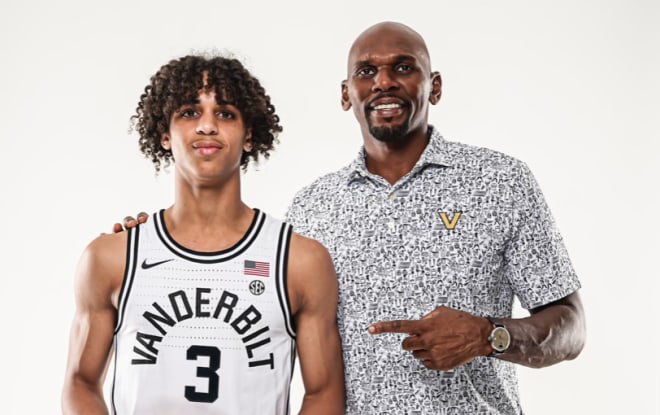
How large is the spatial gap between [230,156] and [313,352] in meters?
0.57

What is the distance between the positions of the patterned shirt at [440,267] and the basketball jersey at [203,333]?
25cm

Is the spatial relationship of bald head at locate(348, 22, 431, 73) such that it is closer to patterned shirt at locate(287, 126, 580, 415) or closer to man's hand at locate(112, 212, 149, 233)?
patterned shirt at locate(287, 126, 580, 415)

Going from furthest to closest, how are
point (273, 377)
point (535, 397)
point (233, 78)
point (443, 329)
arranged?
point (535, 397) < point (233, 78) < point (273, 377) < point (443, 329)

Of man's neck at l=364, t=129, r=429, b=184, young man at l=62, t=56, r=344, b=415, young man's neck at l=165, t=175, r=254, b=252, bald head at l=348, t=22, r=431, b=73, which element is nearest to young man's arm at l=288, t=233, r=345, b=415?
young man at l=62, t=56, r=344, b=415

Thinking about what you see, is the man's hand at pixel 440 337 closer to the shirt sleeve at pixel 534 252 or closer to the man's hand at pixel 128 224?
the shirt sleeve at pixel 534 252

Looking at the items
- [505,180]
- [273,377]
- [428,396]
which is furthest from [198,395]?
[505,180]

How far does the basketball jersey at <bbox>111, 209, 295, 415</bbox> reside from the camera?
2141 millimetres

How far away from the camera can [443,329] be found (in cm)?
204

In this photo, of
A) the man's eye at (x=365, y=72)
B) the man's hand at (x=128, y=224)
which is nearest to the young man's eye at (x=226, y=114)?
the man's hand at (x=128, y=224)

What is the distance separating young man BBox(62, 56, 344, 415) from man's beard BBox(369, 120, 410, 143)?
0.37 meters

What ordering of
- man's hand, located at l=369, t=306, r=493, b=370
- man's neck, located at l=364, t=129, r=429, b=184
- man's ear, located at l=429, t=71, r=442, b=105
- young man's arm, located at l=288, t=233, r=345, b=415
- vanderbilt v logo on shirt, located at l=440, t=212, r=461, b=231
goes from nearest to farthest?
man's hand, located at l=369, t=306, r=493, b=370, young man's arm, located at l=288, t=233, r=345, b=415, vanderbilt v logo on shirt, located at l=440, t=212, r=461, b=231, man's neck, located at l=364, t=129, r=429, b=184, man's ear, located at l=429, t=71, r=442, b=105

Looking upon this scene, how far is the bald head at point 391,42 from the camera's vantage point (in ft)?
8.30

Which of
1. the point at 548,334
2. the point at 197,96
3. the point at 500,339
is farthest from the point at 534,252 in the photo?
the point at 197,96

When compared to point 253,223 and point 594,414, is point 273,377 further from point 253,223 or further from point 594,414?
point 594,414
